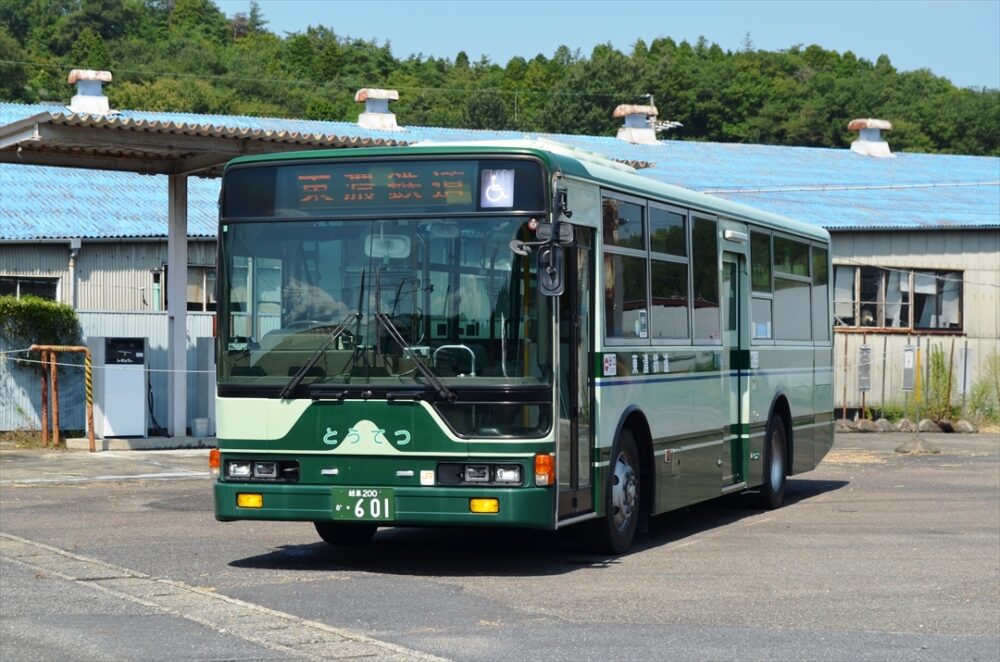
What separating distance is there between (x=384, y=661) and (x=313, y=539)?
18.6 ft

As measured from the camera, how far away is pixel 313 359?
37.3 ft

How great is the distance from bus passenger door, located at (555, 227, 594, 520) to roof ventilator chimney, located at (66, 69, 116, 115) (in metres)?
26.7

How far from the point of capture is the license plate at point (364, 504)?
11.2m

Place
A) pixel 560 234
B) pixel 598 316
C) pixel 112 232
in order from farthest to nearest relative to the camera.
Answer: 1. pixel 112 232
2. pixel 598 316
3. pixel 560 234

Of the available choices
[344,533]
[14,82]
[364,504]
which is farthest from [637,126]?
[14,82]

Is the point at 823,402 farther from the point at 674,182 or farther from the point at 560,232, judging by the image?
the point at 674,182

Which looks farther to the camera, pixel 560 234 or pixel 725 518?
pixel 725 518

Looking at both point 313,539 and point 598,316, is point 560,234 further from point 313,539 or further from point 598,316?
point 313,539

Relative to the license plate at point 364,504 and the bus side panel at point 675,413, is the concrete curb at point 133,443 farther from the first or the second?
the license plate at point 364,504

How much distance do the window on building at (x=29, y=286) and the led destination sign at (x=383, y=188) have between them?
18488 millimetres

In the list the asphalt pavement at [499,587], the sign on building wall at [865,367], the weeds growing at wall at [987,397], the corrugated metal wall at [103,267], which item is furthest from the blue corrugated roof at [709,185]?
the asphalt pavement at [499,587]

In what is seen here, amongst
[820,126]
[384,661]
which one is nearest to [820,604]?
[384,661]

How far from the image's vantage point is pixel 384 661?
8.07 metres

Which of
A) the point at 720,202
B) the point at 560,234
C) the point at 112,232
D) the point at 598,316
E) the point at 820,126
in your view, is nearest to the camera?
the point at 560,234
